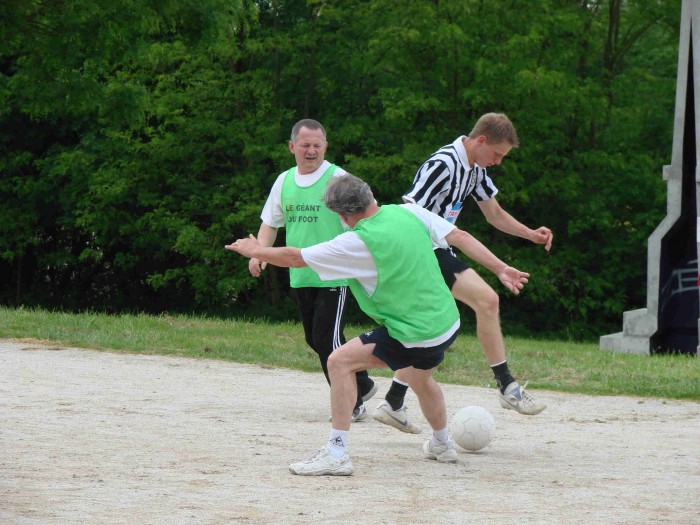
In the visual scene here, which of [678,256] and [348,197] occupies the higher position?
[348,197]

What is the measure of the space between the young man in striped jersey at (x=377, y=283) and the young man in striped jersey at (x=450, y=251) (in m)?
1.06

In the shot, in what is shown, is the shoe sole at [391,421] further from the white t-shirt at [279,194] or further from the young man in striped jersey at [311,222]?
the white t-shirt at [279,194]

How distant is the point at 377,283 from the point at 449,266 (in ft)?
5.19

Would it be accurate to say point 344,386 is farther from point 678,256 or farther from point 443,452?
point 678,256

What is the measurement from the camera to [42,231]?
29.5 meters

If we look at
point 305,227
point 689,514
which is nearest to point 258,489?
point 689,514

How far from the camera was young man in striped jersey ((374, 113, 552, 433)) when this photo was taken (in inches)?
300

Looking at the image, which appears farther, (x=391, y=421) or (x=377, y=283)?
(x=391, y=421)

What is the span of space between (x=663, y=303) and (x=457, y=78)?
9.43 m

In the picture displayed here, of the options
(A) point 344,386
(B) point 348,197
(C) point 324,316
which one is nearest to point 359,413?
(C) point 324,316

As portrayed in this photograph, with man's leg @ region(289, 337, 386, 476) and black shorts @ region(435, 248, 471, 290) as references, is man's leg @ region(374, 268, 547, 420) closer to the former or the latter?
black shorts @ region(435, 248, 471, 290)

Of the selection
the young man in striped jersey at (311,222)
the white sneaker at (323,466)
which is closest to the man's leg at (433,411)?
the white sneaker at (323,466)

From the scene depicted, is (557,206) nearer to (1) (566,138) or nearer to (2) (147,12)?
(1) (566,138)

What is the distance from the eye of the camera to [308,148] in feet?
26.5
